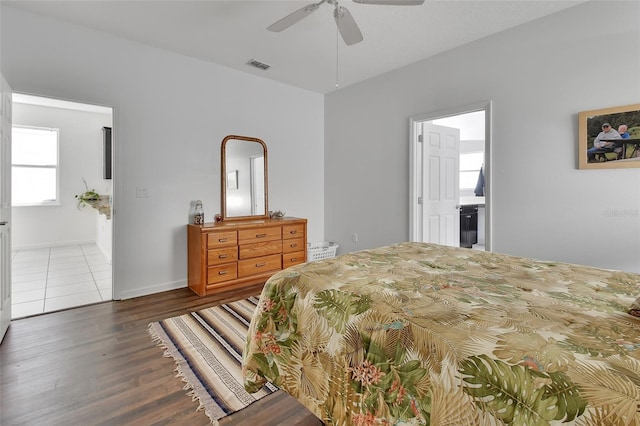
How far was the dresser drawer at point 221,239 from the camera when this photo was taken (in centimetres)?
340

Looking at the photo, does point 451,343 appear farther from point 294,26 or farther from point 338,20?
point 294,26

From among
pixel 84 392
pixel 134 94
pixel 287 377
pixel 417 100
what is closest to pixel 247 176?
pixel 134 94

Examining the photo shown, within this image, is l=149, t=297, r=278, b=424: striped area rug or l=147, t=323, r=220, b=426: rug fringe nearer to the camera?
l=147, t=323, r=220, b=426: rug fringe

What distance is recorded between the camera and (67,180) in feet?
19.5

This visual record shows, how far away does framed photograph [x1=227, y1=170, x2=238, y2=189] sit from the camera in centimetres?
403

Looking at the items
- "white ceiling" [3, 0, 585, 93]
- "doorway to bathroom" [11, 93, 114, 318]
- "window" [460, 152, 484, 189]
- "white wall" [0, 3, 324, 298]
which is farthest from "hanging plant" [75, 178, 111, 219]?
"window" [460, 152, 484, 189]

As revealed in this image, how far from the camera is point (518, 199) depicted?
9.92ft

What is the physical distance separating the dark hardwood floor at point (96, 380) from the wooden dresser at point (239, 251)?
2.40 ft

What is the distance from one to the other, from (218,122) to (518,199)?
3.54 meters

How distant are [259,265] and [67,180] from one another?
15.9 ft

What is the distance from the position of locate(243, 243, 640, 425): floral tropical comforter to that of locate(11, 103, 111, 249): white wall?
229 inches

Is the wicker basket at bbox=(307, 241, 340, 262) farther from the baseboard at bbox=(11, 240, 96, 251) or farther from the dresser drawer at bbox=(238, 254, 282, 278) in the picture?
the baseboard at bbox=(11, 240, 96, 251)

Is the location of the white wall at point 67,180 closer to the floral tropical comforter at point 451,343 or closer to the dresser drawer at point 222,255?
the dresser drawer at point 222,255

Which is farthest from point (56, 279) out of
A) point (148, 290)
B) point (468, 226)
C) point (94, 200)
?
point (468, 226)
